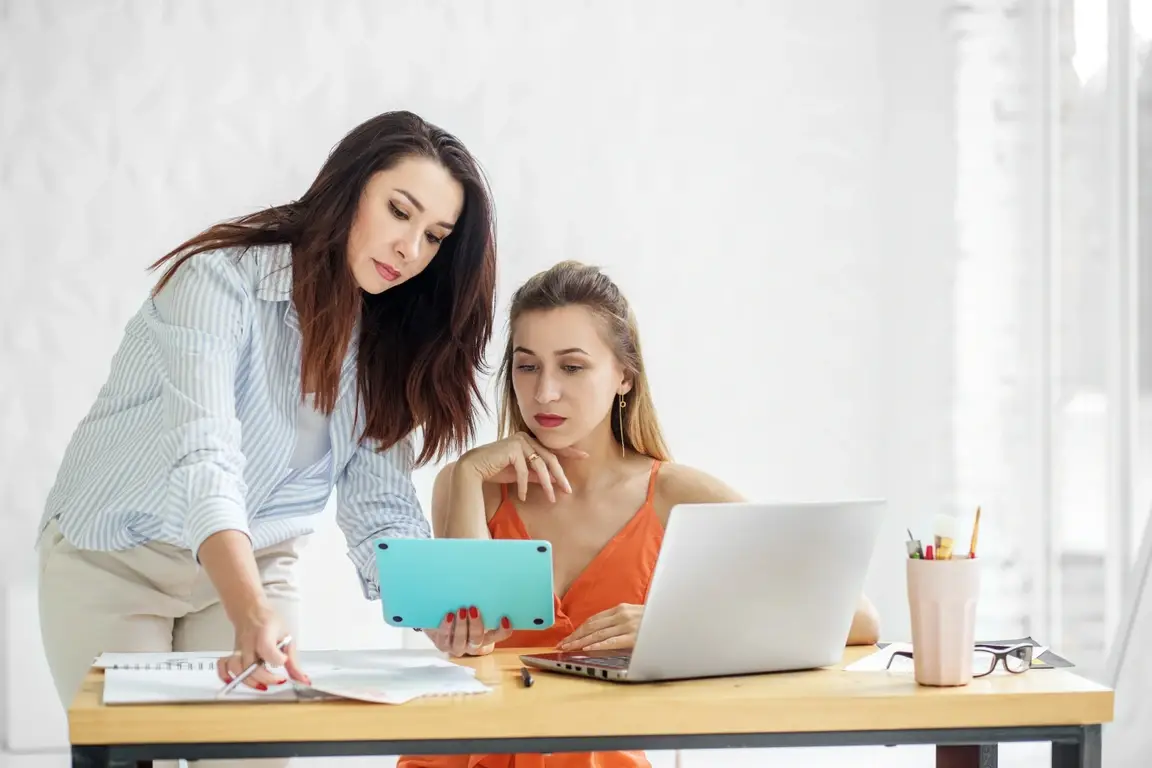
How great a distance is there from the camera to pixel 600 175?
4000mm

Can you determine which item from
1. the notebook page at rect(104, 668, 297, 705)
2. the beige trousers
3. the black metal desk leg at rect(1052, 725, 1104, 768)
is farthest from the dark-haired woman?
the black metal desk leg at rect(1052, 725, 1104, 768)

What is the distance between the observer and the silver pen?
130 cm

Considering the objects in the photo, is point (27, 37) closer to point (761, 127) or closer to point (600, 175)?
point (600, 175)

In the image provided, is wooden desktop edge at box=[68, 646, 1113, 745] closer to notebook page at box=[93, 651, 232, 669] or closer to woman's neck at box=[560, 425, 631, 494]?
notebook page at box=[93, 651, 232, 669]

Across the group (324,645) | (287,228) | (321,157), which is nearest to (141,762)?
(287,228)

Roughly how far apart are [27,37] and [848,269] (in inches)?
100

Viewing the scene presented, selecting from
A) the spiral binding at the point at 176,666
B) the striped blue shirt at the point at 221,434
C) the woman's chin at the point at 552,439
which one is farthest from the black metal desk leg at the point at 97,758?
the woman's chin at the point at 552,439

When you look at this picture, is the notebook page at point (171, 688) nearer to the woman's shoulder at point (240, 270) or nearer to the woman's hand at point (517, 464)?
the woman's shoulder at point (240, 270)

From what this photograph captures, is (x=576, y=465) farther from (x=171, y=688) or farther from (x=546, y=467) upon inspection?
(x=171, y=688)

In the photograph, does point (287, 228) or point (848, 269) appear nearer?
point (287, 228)

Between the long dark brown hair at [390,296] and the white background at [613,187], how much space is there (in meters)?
1.64

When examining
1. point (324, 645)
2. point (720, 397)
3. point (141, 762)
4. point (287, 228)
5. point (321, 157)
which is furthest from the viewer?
point (720, 397)

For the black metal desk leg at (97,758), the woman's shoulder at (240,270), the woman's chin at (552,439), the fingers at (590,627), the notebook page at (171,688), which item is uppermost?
the woman's shoulder at (240,270)

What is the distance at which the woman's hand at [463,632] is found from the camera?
154 centimetres
